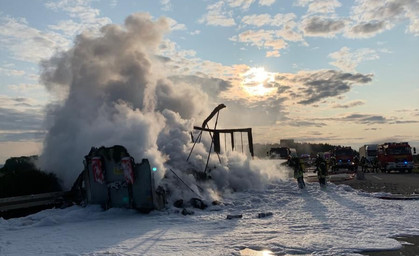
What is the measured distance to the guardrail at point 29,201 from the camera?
12578 millimetres

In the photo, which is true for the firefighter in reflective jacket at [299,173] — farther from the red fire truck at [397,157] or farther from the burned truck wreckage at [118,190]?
the red fire truck at [397,157]

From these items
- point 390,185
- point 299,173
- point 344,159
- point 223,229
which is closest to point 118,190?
point 223,229

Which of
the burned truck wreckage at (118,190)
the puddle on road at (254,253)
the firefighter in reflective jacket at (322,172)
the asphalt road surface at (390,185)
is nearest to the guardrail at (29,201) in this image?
the burned truck wreckage at (118,190)

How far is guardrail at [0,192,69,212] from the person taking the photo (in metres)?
12.6

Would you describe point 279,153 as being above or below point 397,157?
above

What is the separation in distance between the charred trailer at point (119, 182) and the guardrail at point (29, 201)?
1223mm

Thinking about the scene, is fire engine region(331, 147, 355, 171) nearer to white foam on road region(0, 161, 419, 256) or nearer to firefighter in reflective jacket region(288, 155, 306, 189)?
firefighter in reflective jacket region(288, 155, 306, 189)

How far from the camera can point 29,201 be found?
13461 millimetres

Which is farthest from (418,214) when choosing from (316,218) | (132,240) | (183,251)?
(132,240)

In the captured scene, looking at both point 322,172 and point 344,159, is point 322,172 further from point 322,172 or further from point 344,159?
point 344,159

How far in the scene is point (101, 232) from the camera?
10305 mm

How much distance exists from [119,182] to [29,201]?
3.41 m

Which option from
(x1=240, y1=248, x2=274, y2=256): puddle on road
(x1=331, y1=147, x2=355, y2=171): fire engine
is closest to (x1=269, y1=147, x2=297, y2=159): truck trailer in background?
(x1=331, y1=147, x2=355, y2=171): fire engine

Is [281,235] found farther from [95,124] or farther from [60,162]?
[60,162]
